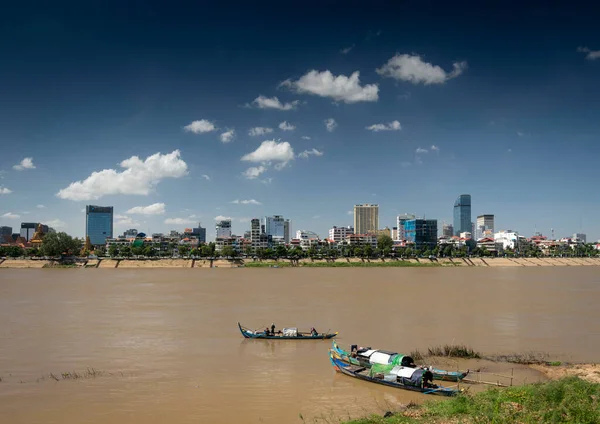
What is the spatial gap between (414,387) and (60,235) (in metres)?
105

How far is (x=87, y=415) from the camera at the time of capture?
13.3 meters

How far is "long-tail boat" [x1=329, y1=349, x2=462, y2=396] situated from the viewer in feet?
46.9

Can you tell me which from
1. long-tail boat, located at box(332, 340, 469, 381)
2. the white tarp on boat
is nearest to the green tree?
the white tarp on boat

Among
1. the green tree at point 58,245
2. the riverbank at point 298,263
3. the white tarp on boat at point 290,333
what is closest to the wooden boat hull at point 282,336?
the white tarp on boat at point 290,333

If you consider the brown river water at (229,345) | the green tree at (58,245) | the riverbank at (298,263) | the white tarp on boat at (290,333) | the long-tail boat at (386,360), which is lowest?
the riverbank at (298,263)

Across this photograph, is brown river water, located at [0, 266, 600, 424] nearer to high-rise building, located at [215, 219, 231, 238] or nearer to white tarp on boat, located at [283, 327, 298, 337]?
white tarp on boat, located at [283, 327, 298, 337]

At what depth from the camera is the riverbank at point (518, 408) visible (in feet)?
32.2

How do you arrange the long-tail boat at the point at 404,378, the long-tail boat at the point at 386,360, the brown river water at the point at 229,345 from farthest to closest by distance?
the long-tail boat at the point at 386,360 < the long-tail boat at the point at 404,378 < the brown river water at the point at 229,345

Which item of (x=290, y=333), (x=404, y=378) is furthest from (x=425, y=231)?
(x=404, y=378)

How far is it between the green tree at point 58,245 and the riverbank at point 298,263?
2608mm

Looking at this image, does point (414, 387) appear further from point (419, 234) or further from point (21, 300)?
point (419, 234)

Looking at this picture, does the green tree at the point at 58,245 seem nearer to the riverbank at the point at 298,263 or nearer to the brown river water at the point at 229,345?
the riverbank at the point at 298,263

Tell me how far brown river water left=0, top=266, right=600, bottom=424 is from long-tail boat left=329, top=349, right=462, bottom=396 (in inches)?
10.2

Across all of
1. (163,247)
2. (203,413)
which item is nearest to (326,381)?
(203,413)
